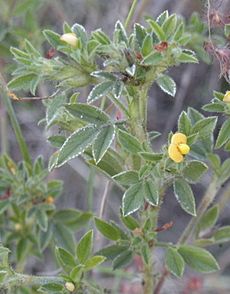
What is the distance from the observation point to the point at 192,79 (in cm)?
275

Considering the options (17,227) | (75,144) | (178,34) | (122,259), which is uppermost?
(178,34)

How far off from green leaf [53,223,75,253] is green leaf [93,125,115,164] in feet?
2.13

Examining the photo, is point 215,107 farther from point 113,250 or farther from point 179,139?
point 113,250

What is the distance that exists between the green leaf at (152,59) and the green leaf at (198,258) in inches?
20.4

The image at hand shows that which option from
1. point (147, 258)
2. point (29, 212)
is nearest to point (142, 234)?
point (147, 258)

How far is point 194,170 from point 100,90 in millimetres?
268

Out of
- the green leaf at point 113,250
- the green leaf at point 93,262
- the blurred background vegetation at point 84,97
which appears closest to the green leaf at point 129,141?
the green leaf at point 93,262

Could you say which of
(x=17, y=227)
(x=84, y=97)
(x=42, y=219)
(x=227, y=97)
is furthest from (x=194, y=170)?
(x=84, y=97)

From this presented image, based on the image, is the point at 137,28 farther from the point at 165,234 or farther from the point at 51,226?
the point at 165,234

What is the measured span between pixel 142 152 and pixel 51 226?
27.2 inches

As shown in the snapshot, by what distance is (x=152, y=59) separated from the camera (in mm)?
1138

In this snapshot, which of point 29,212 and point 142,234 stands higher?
point 142,234

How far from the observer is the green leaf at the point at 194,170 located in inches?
49.1

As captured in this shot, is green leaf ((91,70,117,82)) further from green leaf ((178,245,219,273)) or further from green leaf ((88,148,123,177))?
green leaf ((178,245,219,273))
